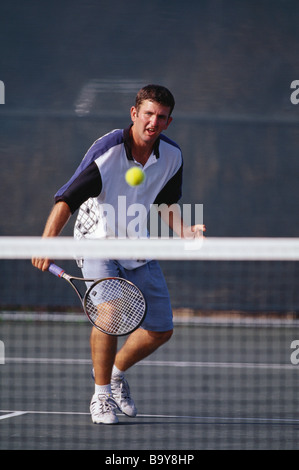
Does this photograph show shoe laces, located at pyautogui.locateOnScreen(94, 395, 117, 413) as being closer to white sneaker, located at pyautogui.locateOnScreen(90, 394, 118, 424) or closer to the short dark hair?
white sneaker, located at pyautogui.locateOnScreen(90, 394, 118, 424)

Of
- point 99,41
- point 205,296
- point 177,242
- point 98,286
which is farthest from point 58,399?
point 99,41

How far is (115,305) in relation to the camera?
465 cm

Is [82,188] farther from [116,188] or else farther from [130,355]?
[130,355]

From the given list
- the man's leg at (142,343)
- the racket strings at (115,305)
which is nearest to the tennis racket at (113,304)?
the racket strings at (115,305)

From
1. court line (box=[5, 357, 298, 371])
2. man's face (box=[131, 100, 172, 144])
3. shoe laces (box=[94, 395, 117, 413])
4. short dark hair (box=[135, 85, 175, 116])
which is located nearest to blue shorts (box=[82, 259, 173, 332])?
shoe laces (box=[94, 395, 117, 413])

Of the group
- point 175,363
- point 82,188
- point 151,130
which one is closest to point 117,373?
point 82,188

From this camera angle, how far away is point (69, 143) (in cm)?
1077

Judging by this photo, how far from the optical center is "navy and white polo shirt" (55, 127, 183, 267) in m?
4.66

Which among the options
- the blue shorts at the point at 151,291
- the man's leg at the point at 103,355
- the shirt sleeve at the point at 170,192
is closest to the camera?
the man's leg at the point at 103,355

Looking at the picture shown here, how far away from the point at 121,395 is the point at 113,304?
0.62 m

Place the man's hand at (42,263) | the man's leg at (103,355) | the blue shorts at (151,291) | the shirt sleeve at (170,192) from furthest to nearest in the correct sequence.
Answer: the shirt sleeve at (170,192) < the blue shorts at (151,291) < the man's leg at (103,355) < the man's hand at (42,263)

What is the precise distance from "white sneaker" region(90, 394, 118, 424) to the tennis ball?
1026 millimetres

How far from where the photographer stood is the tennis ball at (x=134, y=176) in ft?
15.5

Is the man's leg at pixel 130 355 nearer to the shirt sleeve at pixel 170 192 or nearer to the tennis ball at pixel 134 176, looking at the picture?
the shirt sleeve at pixel 170 192
